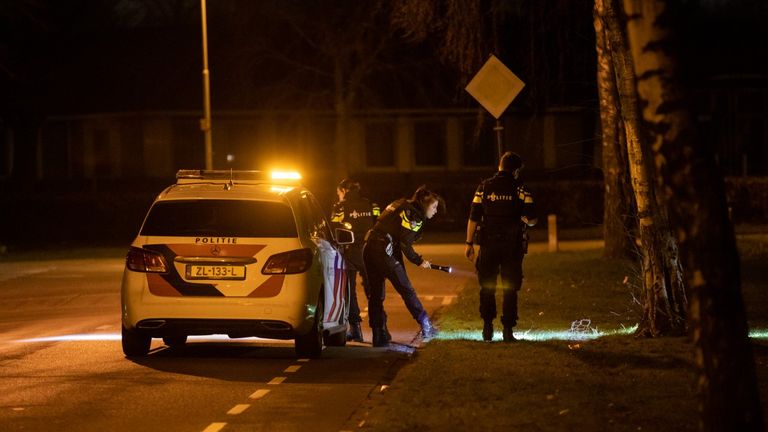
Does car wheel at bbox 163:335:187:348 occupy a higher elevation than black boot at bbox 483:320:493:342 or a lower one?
lower

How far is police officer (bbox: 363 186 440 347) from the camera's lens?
13.5 m

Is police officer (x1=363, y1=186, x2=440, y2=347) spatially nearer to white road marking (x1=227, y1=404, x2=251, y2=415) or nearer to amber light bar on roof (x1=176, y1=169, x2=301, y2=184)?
amber light bar on roof (x1=176, y1=169, x2=301, y2=184)

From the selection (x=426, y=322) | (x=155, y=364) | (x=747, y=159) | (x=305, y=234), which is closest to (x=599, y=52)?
(x=426, y=322)

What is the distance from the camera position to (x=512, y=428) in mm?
8344

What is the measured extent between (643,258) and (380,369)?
→ 269 centimetres

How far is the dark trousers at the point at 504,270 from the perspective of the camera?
12742mm

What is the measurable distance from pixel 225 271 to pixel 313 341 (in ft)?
3.50

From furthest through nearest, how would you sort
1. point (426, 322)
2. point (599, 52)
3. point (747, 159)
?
point (747, 159) < point (599, 52) < point (426, 322)

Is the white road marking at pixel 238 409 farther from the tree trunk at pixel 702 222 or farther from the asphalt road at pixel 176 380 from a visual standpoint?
the tree trunk at pixel 702 222

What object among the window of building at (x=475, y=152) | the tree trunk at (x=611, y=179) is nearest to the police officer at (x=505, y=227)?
the tree trunk at (x=611, y=179)

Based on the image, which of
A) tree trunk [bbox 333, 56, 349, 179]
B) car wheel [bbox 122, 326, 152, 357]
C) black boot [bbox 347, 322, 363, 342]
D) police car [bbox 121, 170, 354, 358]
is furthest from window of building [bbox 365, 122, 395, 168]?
police car [bbox 121, 170, 354, 358]

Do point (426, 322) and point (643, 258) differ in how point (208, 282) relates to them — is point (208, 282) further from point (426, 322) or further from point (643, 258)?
point (643, 258)

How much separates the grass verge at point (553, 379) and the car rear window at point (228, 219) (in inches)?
68.8

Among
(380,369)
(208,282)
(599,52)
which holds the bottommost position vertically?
(380,369)
